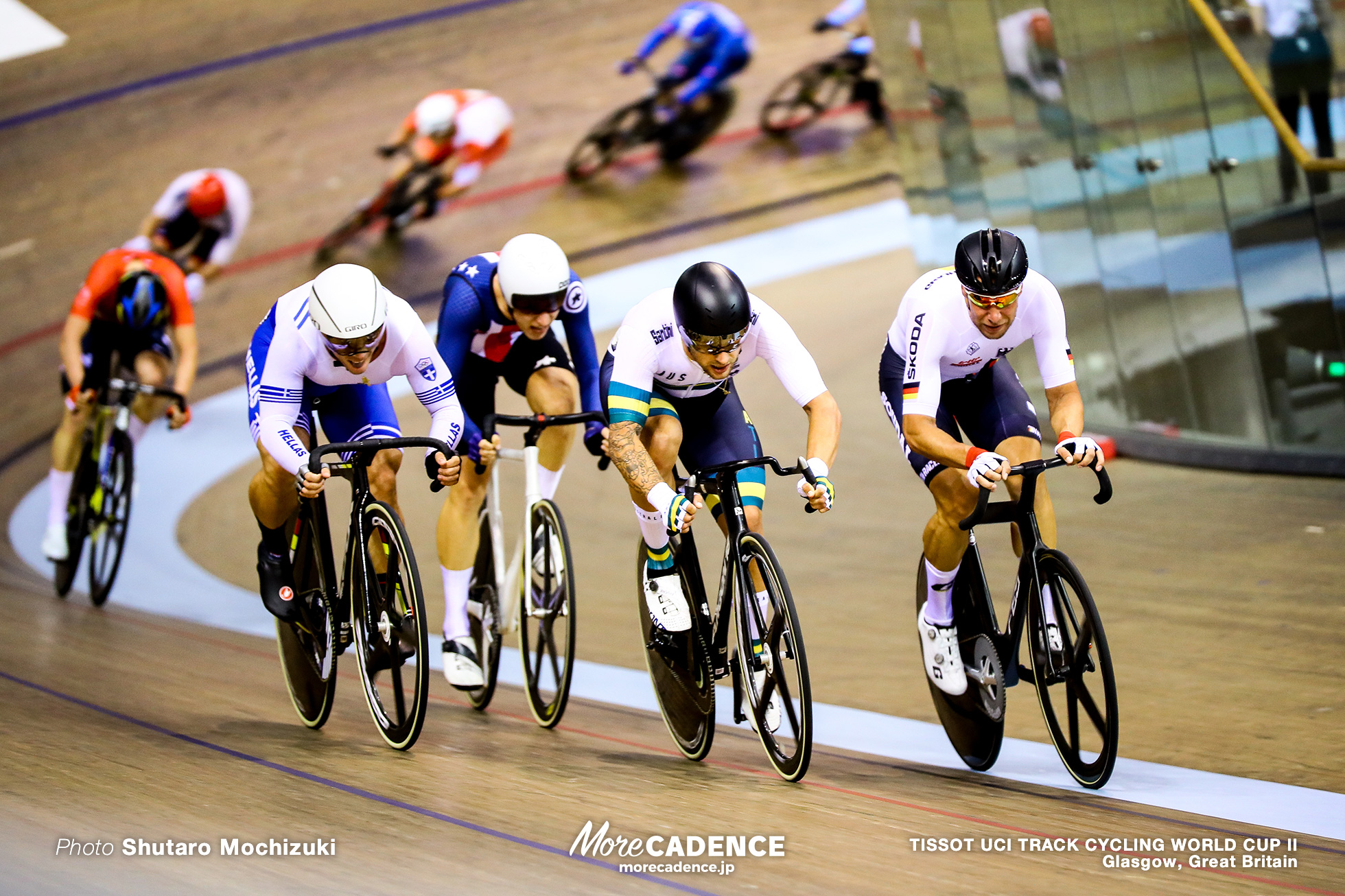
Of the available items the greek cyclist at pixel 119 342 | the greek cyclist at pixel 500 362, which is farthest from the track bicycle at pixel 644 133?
the greek cyclist at pixel 500 362

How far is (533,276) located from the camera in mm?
4035

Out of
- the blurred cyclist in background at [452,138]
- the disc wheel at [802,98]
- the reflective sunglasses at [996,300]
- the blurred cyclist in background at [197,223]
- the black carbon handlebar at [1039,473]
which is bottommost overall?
the disc wheel at [802,98]

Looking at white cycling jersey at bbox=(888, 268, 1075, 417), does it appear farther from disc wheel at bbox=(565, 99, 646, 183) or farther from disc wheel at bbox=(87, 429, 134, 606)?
disc wheel at bbox=(565, 99, 646, 183)

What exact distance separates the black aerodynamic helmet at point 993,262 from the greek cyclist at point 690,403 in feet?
1.52

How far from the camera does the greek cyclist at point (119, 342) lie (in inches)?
241

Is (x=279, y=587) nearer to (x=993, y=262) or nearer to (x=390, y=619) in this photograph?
(x=390, y=619)

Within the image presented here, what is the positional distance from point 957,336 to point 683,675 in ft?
3.86

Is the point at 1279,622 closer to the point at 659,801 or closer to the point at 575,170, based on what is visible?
the point at 659,801

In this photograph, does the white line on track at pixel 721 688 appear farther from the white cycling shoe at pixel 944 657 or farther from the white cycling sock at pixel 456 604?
the white cycling sock at pixel 456 604

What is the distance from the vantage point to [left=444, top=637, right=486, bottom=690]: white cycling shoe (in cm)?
433

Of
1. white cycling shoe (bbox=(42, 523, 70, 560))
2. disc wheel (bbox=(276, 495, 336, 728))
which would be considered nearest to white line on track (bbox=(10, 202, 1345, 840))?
white cycling shoe (bbox=(42, 523, 70, 560))

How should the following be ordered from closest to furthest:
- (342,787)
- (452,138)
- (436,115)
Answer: (342,787), (436,115), (452,138)

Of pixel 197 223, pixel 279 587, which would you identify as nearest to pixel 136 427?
pixel 279 587

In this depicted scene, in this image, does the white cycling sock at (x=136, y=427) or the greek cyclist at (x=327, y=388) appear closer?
the greek cyclist at (x=327, y=388)
